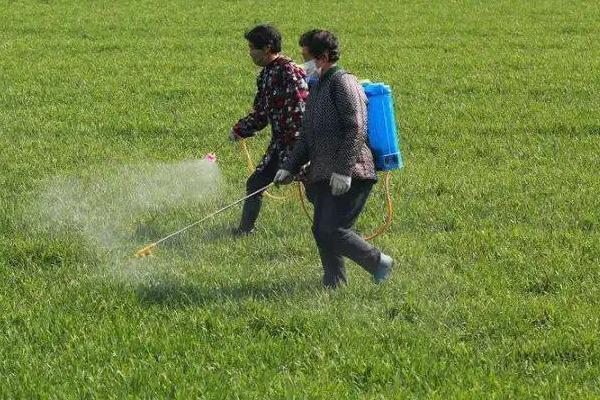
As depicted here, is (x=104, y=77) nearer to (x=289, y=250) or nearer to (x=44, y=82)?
(x=44, y=82)

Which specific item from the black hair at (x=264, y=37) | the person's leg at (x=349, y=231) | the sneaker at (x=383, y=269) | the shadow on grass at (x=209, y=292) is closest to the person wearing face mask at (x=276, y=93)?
the black hair at (x=264, y=37)

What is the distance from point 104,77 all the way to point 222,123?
3765 mm

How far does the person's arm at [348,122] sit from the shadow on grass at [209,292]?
87cm

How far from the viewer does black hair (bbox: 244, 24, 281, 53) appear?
7.39m

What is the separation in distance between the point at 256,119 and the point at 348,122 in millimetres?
1619

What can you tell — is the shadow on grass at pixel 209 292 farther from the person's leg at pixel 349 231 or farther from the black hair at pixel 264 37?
the black hair at pixel 264 37

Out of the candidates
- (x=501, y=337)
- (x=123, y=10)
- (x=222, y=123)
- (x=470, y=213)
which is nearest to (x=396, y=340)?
(x=501, y=337)

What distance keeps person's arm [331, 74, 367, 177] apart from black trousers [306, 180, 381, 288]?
237 mm

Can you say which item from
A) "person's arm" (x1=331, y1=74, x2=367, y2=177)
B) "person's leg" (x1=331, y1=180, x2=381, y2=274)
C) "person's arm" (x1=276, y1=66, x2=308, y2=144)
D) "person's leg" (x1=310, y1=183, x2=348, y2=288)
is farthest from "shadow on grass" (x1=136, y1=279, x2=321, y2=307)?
"person's arm" (x1=276, y1=66, x2=308, y2=144)

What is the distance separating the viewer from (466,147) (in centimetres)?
1080

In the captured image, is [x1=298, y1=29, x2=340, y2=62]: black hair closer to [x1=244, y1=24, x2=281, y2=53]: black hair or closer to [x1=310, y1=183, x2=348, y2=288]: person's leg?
[x1=310, y1=183, x2=348, y2=288]: person's leg

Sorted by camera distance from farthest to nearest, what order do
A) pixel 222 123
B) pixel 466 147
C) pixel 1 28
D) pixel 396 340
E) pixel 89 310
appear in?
pixel 1 28 → pixel 222 123 → pixel 466 147 → pixel 89 310 → pixel 396 340

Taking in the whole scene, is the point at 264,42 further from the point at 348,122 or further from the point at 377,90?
the point at 348,122

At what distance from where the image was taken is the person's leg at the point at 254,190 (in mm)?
7746
